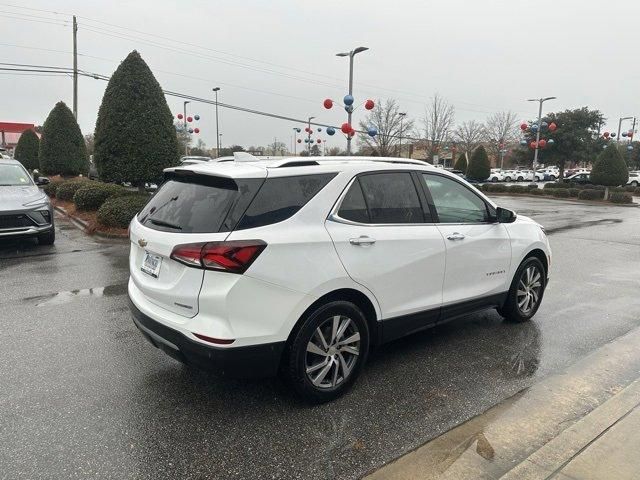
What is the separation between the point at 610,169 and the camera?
25.8 meters

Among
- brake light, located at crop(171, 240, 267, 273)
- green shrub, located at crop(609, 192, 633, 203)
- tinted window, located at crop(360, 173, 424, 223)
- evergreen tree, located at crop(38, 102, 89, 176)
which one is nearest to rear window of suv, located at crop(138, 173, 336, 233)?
brake light, located at crop(171, 240, 267, 273)

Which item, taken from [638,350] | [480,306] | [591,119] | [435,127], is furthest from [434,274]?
[435,127]

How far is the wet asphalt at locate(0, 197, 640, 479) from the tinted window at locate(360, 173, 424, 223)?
126 centimetres

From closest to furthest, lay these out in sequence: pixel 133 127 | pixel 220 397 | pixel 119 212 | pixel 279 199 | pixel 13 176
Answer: pixel 279 199 → pixel 220 397 → pixel 13 176 → pixel 119 212 → pixel 133 127

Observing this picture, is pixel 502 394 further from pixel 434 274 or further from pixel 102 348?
pixel 102 348

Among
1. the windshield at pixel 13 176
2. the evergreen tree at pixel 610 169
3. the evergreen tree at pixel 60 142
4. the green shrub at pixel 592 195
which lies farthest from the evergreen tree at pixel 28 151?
the evergreen tree at pixel 610 169

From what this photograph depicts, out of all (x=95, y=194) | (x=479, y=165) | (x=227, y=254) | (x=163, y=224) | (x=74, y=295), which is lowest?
(x=74, y=295)

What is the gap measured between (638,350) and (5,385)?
5303 mm

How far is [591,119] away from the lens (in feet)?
124

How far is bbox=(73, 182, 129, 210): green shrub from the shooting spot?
11.7m

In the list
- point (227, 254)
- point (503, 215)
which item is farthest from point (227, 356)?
point (503, 215)

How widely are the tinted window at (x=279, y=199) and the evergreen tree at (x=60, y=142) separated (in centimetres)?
1773

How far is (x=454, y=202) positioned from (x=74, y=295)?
4659 millimetres

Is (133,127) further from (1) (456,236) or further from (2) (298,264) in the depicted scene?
(2) (298,264)
